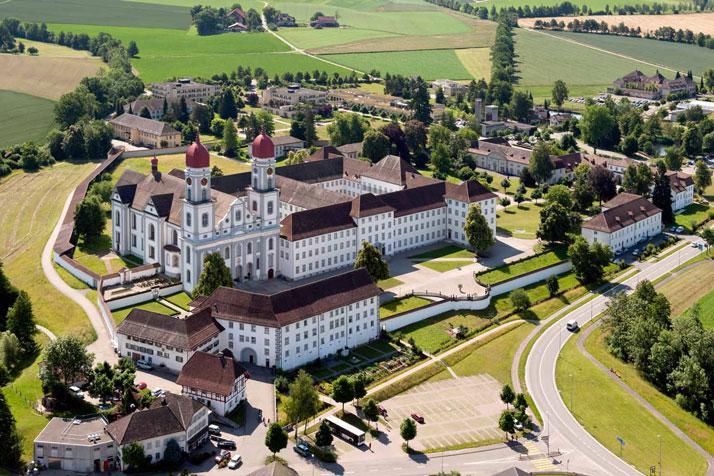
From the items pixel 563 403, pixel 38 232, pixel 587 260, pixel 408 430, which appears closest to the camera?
pixel 408 430

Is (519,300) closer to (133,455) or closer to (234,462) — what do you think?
(234,462)

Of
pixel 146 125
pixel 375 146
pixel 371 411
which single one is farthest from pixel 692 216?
pixel 146 125

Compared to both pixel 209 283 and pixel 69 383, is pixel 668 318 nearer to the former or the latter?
pixel 209 283

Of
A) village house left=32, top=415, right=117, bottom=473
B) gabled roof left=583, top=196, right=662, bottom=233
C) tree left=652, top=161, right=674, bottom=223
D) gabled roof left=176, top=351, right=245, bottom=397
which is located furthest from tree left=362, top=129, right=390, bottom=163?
village house left=32, top=415, right=117, bottom=473

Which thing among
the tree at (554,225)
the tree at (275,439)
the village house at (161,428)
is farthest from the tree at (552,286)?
the village house at (161,428)

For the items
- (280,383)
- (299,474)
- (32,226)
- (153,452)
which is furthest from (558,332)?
(32,226)

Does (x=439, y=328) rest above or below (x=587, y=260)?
below

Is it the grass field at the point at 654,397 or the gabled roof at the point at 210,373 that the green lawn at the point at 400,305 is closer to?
the grass field at the point at 654,397

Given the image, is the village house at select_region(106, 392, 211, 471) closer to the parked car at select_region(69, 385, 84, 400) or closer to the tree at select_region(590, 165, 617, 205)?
the parked car at select_region(69, 385, 84, 400)
